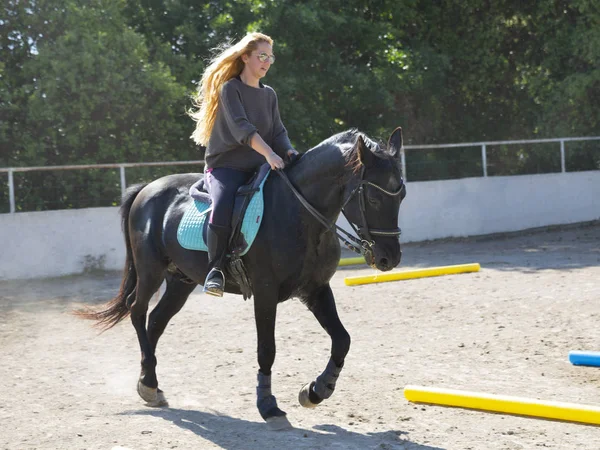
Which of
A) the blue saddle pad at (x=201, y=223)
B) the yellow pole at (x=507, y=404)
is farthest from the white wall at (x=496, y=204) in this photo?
the yellow pole at (x=507, y=404)

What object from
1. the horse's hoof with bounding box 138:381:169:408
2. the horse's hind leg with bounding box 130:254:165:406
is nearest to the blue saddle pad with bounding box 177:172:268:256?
the horse's hind leg with bounding box 130:254:165:406

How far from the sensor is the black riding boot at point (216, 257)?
536 centimetres

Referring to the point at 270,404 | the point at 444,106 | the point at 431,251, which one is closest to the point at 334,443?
the point at 270,404

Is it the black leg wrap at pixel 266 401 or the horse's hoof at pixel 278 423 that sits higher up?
the black leg wrap at pixel 266 401

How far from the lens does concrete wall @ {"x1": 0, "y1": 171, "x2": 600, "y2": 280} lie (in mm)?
13773

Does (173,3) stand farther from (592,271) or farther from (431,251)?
(592,271)

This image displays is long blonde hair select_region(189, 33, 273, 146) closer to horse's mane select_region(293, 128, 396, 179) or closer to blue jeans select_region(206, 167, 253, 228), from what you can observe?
blue jeans select_region(206, 167, 253, 228)

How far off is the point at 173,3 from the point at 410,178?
23.9 feet

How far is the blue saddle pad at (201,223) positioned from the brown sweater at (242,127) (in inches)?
11.6

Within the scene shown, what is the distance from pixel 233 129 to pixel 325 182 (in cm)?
73

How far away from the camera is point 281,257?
5.21 meters

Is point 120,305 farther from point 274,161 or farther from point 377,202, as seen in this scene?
point 377,202

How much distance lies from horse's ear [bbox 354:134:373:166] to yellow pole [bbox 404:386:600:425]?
1678 millimetres

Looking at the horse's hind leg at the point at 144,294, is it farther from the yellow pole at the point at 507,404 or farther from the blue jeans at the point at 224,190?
the yellow pole at the point at 507,404
